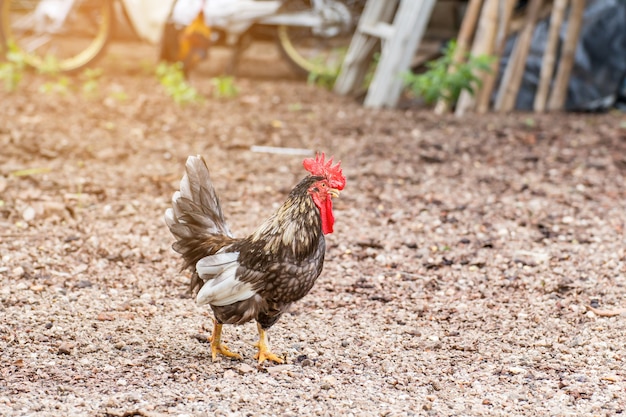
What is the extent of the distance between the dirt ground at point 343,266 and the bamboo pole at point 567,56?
0.28 meters

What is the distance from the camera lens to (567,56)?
301 inches

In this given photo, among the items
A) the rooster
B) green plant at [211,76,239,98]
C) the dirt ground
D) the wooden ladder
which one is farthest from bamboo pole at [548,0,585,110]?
the rooster

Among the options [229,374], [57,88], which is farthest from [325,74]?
[229,374]

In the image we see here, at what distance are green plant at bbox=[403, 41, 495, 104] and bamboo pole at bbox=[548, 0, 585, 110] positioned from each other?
81 centimetres

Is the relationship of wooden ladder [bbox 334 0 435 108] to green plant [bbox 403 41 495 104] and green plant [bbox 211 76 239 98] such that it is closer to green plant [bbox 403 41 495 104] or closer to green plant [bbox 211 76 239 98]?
green plant [bbox 403 41 495 104]

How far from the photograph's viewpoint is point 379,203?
5.52 metres

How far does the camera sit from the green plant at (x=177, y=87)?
741 cm

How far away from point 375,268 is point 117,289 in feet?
4.78

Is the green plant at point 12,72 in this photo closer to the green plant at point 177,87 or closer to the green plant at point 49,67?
the green plant at point 49,67

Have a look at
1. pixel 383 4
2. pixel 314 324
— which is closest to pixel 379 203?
pixel 314 324

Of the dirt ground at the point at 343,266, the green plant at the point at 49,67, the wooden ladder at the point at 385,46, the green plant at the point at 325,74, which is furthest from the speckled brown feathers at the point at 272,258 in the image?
the green plant at the point at 325,74

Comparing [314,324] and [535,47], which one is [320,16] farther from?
[314,324]

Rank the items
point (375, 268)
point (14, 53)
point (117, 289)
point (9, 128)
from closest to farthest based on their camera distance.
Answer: point (117, 289), point (375, 268), point (9, 128), point (14, 53)

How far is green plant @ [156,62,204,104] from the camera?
7.41 metres
